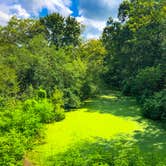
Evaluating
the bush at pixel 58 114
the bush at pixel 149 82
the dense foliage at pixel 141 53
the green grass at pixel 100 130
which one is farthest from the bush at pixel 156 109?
the bush at pixel 58 114

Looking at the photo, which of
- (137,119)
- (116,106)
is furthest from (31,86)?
(116,106)

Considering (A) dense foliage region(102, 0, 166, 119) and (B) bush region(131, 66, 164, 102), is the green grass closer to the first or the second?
(A) dense foliage region(102, 0, 166, 119)

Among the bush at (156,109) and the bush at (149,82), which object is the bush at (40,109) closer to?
the bush at (156,109)

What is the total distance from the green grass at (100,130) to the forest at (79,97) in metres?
0.05

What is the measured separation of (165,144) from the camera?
15.4m

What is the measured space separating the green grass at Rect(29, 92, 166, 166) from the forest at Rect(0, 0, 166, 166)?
0.05 metres

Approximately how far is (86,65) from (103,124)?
9.76 metres

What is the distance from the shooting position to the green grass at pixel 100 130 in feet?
49.4

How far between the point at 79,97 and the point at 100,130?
7798 millimetres

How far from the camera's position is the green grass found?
592 inches

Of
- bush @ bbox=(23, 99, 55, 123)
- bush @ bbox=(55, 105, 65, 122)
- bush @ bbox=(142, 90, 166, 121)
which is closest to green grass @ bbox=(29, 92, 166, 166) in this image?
bush @ bbox=(55, 105, 65, 122)

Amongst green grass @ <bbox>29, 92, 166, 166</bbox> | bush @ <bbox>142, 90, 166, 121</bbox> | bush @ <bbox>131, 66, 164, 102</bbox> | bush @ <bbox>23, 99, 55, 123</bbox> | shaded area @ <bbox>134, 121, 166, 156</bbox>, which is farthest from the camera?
bush @ <bbox>131, 66, 164, 102</bbox>

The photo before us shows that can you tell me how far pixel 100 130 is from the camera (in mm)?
18016

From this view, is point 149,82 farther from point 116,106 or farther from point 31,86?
point 31,86
